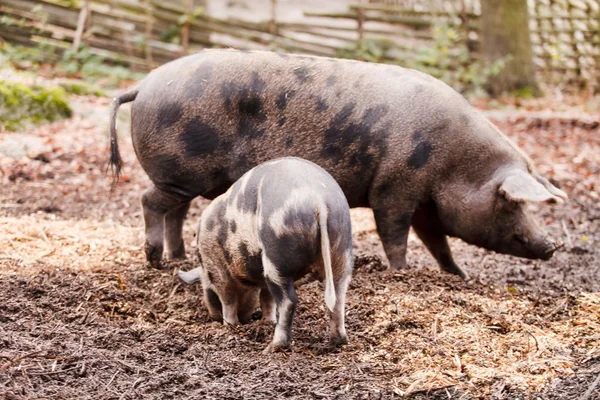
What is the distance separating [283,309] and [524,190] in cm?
212

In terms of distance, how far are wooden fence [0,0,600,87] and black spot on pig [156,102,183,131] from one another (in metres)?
8.36

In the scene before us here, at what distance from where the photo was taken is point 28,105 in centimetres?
974

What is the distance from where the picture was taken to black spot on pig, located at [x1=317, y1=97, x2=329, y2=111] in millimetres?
5381

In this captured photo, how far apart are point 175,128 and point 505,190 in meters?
2.29

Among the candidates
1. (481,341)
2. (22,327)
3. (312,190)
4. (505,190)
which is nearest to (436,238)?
(505,190)

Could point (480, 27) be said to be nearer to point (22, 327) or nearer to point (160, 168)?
point (160, 168)

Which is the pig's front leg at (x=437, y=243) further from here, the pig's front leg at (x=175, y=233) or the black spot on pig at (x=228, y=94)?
the pig's front leg at (x=175, y=233)

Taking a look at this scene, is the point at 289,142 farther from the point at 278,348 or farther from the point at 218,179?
the point at 278,348

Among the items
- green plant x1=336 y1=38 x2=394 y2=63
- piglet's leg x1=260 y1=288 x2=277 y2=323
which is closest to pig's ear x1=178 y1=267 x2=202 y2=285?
piglet's leg x1=260 y1=288 x2=277 y2=323

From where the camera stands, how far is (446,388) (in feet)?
11.8

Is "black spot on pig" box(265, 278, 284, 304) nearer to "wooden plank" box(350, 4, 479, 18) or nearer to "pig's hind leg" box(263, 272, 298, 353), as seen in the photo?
"pig's hind leg" box(263, 272, 298, 353)

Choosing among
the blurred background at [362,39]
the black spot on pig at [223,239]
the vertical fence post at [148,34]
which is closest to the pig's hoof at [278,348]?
the black spot on pig at [223,239]

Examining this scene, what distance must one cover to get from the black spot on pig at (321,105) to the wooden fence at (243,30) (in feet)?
28.7

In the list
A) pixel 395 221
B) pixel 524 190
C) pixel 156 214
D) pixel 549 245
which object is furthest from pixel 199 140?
pixel 549 245
